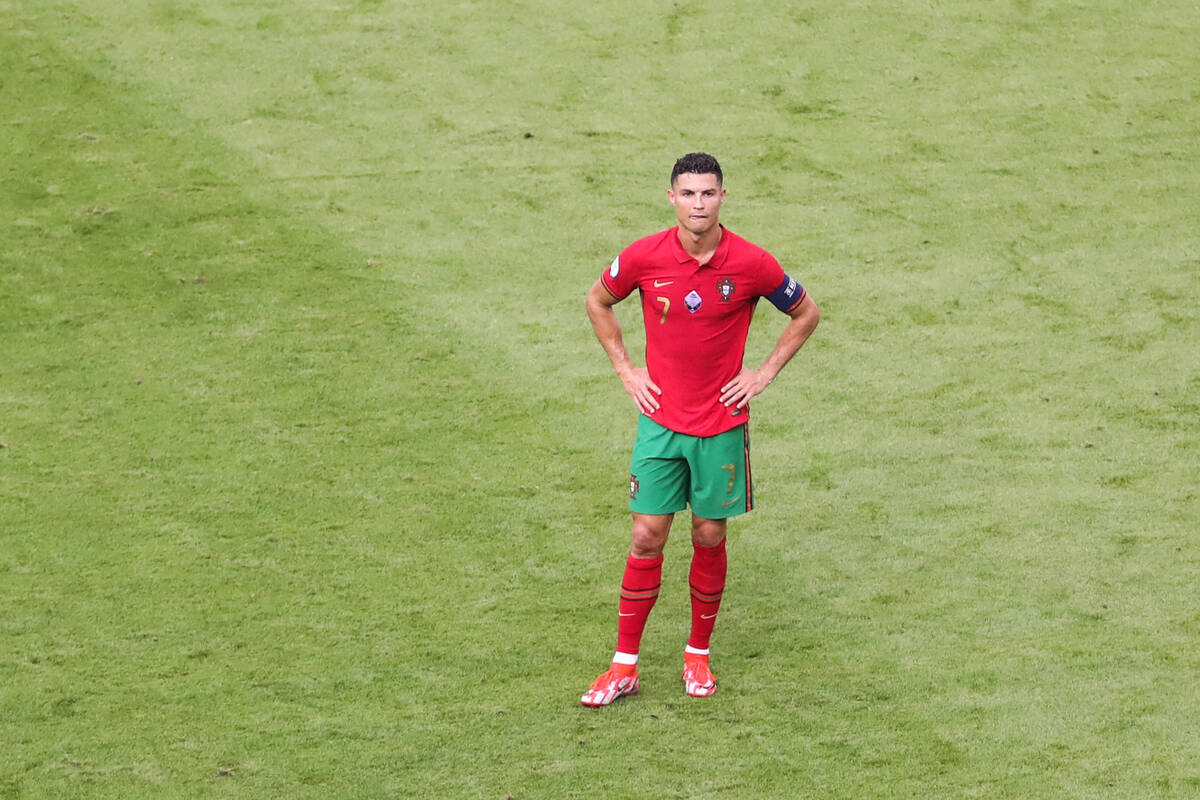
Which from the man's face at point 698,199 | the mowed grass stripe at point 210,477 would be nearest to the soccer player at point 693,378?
the man's face at point 698,199

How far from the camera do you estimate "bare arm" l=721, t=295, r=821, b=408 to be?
20.1 ft

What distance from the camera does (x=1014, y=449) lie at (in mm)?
8242

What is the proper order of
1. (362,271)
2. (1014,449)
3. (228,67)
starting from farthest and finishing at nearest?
(228,67) → (362,271) → (1014,449)

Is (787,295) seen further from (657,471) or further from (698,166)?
(657,471)

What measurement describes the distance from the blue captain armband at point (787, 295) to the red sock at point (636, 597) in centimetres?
113

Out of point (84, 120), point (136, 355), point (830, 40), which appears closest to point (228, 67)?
point (84, 120)

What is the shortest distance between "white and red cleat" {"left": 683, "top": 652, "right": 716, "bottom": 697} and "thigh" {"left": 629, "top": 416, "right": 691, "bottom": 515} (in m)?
0.67

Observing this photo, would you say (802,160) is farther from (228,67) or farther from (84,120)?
(84,120)

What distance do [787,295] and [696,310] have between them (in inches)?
15.9

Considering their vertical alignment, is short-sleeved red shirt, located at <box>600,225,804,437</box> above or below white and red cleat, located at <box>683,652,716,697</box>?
above

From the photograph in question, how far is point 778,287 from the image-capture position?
6.12 metres

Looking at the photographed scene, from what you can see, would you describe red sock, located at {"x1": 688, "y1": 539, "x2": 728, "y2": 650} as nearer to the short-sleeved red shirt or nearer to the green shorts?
the green shorts

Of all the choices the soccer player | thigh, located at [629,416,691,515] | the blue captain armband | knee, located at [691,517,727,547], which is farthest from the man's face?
knee, located at [691,517,727,547]

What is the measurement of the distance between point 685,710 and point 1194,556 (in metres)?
2.64
